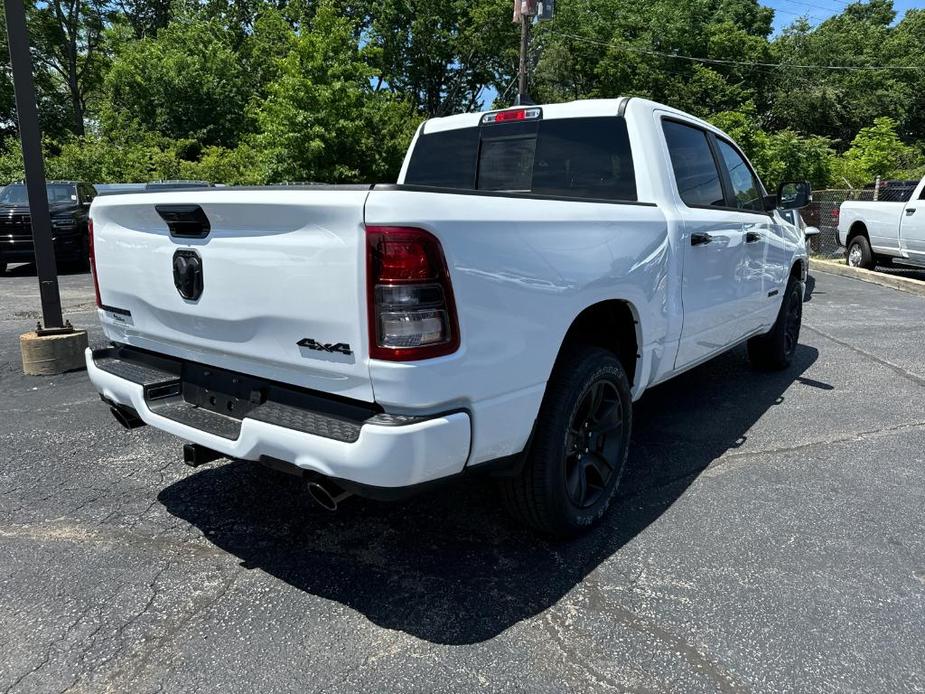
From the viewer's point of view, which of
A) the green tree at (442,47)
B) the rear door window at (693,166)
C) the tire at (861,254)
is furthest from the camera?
the green tree at (442,47)

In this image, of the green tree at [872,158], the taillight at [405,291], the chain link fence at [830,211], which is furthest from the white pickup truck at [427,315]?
the green tree at [872,158]

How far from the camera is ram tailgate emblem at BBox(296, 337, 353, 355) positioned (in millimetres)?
2160

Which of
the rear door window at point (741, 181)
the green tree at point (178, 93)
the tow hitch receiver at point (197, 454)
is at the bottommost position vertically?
the tow hitch receiver at point (197, 454)

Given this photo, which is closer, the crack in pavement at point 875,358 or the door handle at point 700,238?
the door handle at point 700,238

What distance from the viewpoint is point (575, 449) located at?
9.66ft

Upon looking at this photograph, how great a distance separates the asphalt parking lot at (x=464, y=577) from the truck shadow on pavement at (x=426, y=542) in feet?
0.04

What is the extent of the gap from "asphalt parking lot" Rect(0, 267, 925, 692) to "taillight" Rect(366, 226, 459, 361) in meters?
1.05

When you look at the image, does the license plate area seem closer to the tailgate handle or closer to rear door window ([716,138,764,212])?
the tailgate handle

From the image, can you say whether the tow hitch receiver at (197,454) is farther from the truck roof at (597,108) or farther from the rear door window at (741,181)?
the rear door window at (741,181)

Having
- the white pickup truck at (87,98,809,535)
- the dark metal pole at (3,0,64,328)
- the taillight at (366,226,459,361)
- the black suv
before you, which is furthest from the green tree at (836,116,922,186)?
the taillight at (366,226,459,361)

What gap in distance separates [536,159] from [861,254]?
1128 cm

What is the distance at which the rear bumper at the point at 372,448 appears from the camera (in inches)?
81.8

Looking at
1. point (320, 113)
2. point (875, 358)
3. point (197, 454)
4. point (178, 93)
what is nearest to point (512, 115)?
point (197, 454)

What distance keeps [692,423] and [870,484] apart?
3.85 ft
